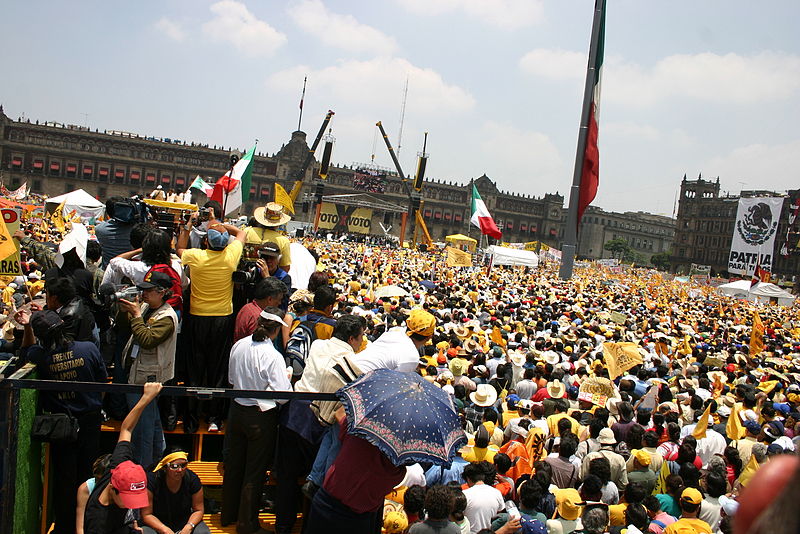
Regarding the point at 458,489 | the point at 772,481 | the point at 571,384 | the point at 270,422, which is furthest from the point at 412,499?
the point at 571,384

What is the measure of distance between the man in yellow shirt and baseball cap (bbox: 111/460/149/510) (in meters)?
3.09

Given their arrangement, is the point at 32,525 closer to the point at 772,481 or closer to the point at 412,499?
the point at 412,499

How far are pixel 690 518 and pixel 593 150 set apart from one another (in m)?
21.6

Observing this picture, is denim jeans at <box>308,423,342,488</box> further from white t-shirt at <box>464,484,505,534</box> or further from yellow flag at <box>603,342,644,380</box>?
yellow flag at <box>603,342,644,380</box>

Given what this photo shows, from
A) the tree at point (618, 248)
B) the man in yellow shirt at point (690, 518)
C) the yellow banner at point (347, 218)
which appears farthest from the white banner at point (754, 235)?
the tree at point (618, 248)

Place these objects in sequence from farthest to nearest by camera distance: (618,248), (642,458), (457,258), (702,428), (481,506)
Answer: (618,248), (457,258), (702,428), (642,458), (481,506)

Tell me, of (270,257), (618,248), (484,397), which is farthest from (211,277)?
(618,248)

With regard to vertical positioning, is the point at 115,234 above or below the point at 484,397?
above

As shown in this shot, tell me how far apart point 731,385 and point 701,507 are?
5.16 metres

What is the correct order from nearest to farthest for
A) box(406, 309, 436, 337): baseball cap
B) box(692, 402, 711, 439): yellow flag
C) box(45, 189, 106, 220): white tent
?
box(406, 309, 436, 337): baseball cap → box(692, 402, 711, 439): yellow flag → box(45, 189, 106, 220): white tent

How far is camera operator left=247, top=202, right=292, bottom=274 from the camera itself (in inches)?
217

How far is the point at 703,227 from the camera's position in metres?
81.1

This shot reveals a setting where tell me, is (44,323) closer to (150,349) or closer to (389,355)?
(150,349)

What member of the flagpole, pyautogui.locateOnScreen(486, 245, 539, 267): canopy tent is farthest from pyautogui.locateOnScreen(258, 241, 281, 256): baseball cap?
pyautogui.locateOnScreen(486, 245, 539, 267): canopy tent
